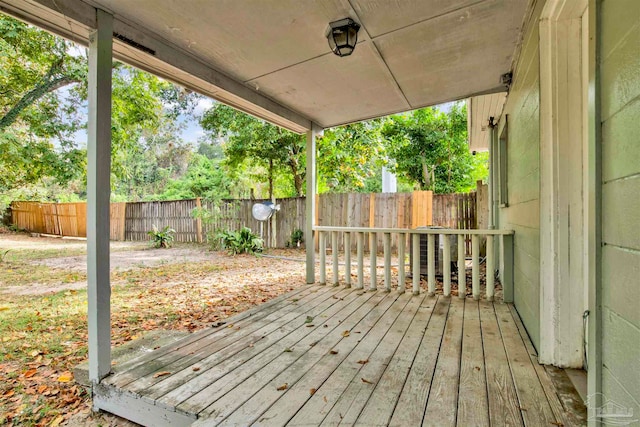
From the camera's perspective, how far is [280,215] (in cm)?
838

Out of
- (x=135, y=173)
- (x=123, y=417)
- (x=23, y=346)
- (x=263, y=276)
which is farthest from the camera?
(x=135, y=173)

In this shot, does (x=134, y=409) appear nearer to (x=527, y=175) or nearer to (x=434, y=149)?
(x=527, y=175)

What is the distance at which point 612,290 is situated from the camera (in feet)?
3.14

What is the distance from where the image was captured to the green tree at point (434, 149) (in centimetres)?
1151

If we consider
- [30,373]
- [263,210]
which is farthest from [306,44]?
[263,210]

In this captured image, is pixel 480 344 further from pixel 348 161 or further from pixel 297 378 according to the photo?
pixel 348 161

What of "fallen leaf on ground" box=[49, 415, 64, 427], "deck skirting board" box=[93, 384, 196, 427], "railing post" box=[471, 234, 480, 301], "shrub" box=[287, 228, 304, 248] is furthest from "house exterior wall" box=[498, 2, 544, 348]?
"shrub" box=[287, 228, 304, 248]

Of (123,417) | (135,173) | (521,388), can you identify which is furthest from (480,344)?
(135,173)

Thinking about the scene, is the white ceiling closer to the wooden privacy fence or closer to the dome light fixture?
the dome light fixture

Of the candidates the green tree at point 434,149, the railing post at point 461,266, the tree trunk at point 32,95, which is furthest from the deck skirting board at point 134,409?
the green tree at point 434,149

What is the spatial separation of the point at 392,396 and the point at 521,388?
662 millimetres

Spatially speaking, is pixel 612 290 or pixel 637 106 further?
pixel 612 290

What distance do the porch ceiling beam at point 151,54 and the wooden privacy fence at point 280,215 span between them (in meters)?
4.02

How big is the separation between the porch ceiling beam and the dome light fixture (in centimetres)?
112
